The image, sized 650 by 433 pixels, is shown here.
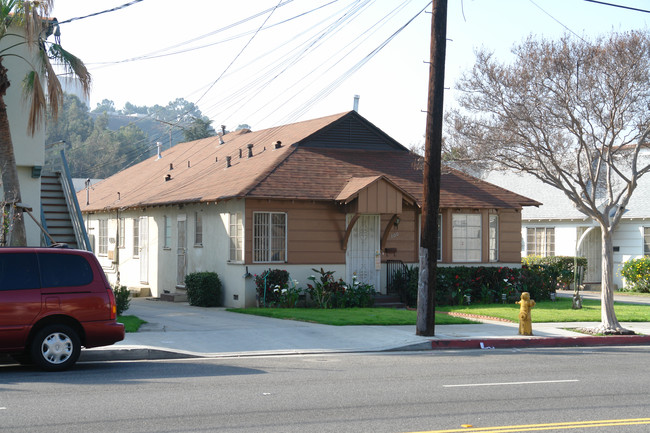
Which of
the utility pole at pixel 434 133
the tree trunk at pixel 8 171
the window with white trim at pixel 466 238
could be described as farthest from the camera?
the window with white trim at pixel 466 238

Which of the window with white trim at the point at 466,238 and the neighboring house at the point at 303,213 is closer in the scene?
the neighboring house at the point at 303,213

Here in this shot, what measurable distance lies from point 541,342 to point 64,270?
391 inches

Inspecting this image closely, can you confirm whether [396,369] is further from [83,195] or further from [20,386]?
[83,195]

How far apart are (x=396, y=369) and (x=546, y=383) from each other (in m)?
2.45

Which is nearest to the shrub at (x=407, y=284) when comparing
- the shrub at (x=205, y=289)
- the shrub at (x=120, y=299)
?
the shrub at (x=205, y=289)

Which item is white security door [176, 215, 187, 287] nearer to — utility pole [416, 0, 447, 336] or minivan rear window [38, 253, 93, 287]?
utility pole [416, 0, 447, 336]

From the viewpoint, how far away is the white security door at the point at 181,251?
1088 inches

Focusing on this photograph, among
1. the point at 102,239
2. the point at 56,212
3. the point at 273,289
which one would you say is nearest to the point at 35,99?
the point at 56,212

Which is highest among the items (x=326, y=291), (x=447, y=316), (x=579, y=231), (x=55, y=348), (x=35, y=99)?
(x=35, y=99)

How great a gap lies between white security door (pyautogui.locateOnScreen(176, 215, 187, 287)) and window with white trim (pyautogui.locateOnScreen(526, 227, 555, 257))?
16851 millimetres

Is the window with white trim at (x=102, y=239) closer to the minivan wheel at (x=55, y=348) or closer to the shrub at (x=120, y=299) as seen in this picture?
the shrub at (x=120, y=299)

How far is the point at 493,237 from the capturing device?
90.0 feet

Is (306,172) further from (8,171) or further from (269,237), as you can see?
(8,171)

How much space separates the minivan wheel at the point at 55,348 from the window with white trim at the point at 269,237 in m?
11.3
